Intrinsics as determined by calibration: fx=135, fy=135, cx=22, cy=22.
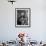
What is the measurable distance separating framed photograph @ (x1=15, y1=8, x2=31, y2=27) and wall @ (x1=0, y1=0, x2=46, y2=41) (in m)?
0.12

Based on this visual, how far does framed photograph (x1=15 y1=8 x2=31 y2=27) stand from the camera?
5227 mm

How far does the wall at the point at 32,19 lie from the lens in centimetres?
521

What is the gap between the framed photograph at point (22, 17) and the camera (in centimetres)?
523

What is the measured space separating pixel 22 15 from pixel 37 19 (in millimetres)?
603

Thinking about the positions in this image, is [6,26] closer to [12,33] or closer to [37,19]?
[12,33]

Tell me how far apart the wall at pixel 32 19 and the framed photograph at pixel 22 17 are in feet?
0.38

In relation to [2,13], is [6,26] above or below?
below

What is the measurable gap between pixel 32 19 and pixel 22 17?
398 millimetres

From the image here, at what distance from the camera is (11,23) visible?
5.24m

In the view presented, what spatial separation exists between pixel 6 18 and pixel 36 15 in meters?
1.17

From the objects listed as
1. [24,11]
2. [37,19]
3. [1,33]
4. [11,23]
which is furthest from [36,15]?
[1,33]

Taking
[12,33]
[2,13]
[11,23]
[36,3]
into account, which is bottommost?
[12,33]

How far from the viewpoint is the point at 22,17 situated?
5.27 metres

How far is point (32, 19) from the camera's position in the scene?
522cm
